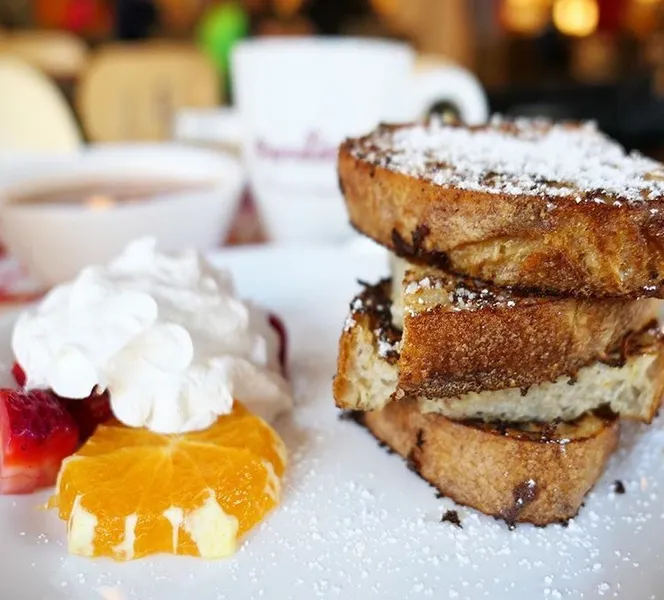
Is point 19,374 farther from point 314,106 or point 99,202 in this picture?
point 314,106

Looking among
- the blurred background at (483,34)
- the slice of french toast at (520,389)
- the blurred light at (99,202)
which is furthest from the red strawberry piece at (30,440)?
the blurred background at (483,34)

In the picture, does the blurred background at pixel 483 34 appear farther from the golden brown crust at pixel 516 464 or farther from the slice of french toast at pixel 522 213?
the golden brown crust at pixel 516 464

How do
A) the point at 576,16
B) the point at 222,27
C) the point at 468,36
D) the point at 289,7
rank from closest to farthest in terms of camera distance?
1. the point at 222,27
2. the point at 468,36
3. the point at 289,7
4. the point at 576,16

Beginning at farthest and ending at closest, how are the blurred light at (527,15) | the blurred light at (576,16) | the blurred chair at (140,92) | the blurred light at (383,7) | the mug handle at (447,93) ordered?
1. the blurred light at (576,16)
2. the blurred light at (527,15)
3. the blurred light at (383,7)
4. the blurred chair at (140,92)
5. the mug handle at (447,93)

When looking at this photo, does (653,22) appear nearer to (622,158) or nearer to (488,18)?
(488,18)

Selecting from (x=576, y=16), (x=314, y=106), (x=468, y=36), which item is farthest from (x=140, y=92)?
(x=576, y=16)
